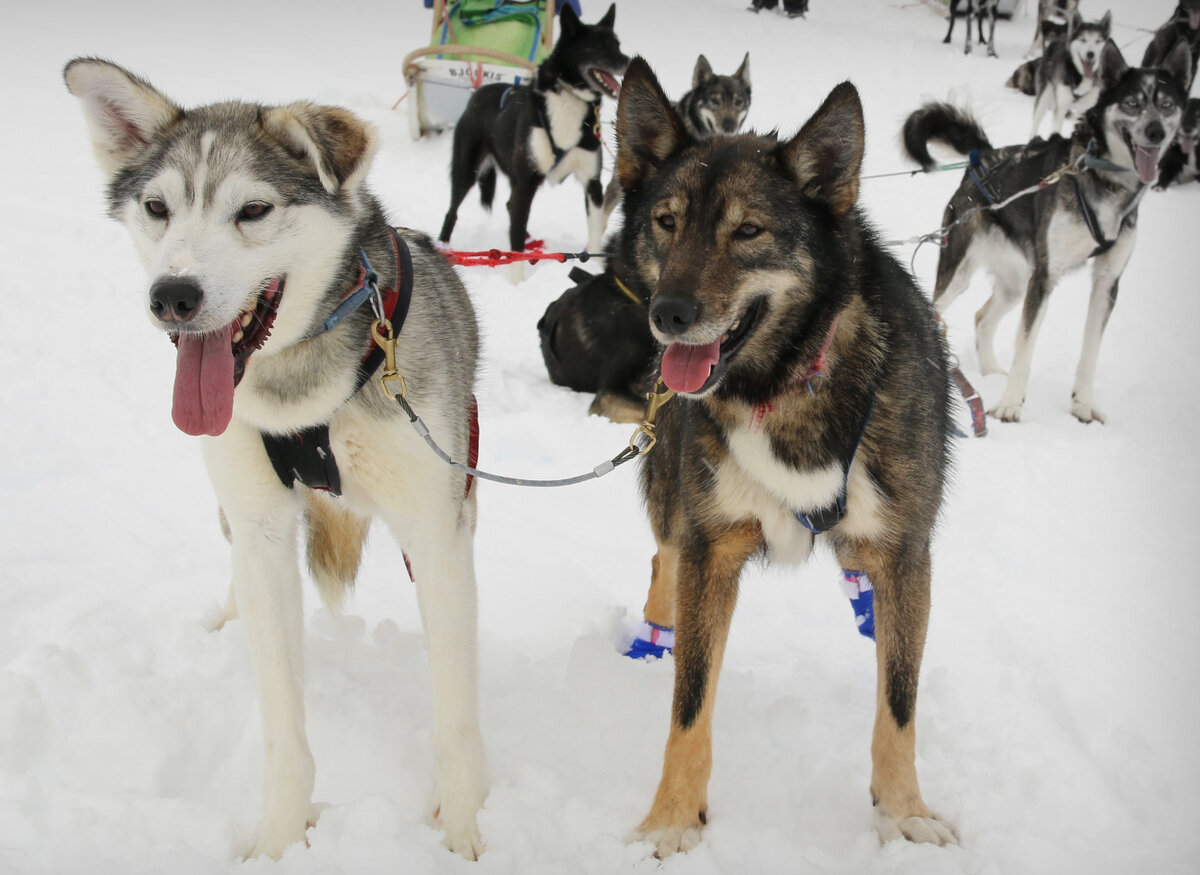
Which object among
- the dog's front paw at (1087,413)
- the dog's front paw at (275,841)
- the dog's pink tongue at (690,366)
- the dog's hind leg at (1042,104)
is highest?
the dog's pink tongue at (690,366)

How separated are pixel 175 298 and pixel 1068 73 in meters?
11.0

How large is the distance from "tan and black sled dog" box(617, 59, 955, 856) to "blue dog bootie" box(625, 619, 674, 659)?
1.79 feet

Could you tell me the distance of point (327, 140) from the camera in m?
1.56

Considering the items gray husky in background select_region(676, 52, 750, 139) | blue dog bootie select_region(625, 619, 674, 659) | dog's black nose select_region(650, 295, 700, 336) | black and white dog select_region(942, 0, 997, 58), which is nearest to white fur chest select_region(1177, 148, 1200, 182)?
gray husky in background select_region(676, 52, 750, 139)

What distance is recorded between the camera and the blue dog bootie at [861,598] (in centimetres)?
223

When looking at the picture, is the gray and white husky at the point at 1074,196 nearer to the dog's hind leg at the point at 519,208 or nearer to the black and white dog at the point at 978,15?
the dog's hind leg at the point at 519,208

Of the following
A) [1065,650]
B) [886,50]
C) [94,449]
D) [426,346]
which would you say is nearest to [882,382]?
[426,346]

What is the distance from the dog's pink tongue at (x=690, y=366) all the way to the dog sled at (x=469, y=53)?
705 cm

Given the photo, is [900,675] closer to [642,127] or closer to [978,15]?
[642,127]

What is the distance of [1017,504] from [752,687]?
1740 millimetres

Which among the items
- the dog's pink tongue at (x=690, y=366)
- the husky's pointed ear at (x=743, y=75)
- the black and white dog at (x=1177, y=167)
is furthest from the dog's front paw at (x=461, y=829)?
the black and white dog at (x=1177, y=167)

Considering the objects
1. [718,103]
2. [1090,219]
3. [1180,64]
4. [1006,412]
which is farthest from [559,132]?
[1180,64]

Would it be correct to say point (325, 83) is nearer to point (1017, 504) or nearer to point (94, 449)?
point (94, 449)

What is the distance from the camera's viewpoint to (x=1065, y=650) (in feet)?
7.99
